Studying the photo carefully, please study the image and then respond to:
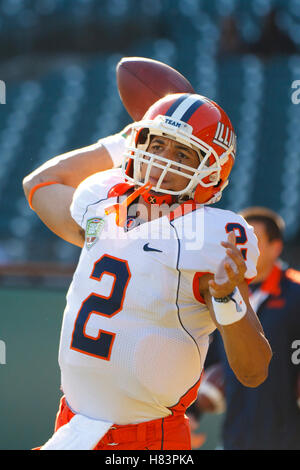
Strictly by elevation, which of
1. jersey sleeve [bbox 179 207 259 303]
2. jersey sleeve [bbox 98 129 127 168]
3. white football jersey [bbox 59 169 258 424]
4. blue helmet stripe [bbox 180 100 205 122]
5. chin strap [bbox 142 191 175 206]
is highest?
blue helmet stripe [bbox 180 100 205 122]

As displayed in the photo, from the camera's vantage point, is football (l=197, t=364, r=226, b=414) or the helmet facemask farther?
football (l=197, t=364, r=226, b=414)

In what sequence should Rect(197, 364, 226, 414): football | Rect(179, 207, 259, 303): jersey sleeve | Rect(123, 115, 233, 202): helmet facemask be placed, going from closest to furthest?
1. Rect(179, 207, 259, 303): jersey sleeve
2. Rect(123, 115, 233, 202): helmet facemask
3. Rect(197, 364, 226, 414): football

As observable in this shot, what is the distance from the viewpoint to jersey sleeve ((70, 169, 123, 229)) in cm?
179

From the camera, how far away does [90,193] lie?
1.81 metres

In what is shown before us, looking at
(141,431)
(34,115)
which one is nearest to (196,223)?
(141,431)

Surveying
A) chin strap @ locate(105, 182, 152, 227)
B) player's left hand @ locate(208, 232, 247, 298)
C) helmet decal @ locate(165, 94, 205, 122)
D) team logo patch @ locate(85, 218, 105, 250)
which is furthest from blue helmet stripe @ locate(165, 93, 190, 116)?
player's left hand @ locate(208, 232, 247, 298)

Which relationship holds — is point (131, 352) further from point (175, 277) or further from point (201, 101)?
point (201, 101)

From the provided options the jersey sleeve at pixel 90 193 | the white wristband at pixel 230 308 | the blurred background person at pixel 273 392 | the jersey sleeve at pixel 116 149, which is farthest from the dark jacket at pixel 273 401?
the white wristband at pixel 230 308

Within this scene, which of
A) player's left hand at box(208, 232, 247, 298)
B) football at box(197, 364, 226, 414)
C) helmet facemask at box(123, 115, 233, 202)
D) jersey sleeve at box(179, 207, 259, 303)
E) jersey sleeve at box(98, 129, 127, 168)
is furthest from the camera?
football at box(197, 364, 226, 414)

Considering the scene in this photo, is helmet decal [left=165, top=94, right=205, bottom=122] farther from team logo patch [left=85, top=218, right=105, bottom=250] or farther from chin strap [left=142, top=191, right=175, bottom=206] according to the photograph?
team logo patch [left=85, top=218, right=105, bottom=250]

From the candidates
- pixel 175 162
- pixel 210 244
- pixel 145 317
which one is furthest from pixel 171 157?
pixel 145 317

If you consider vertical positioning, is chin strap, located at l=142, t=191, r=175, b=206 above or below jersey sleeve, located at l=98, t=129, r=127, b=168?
below

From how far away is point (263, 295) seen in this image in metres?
2.95

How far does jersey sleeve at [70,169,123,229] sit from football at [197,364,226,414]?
1417 millimetres
